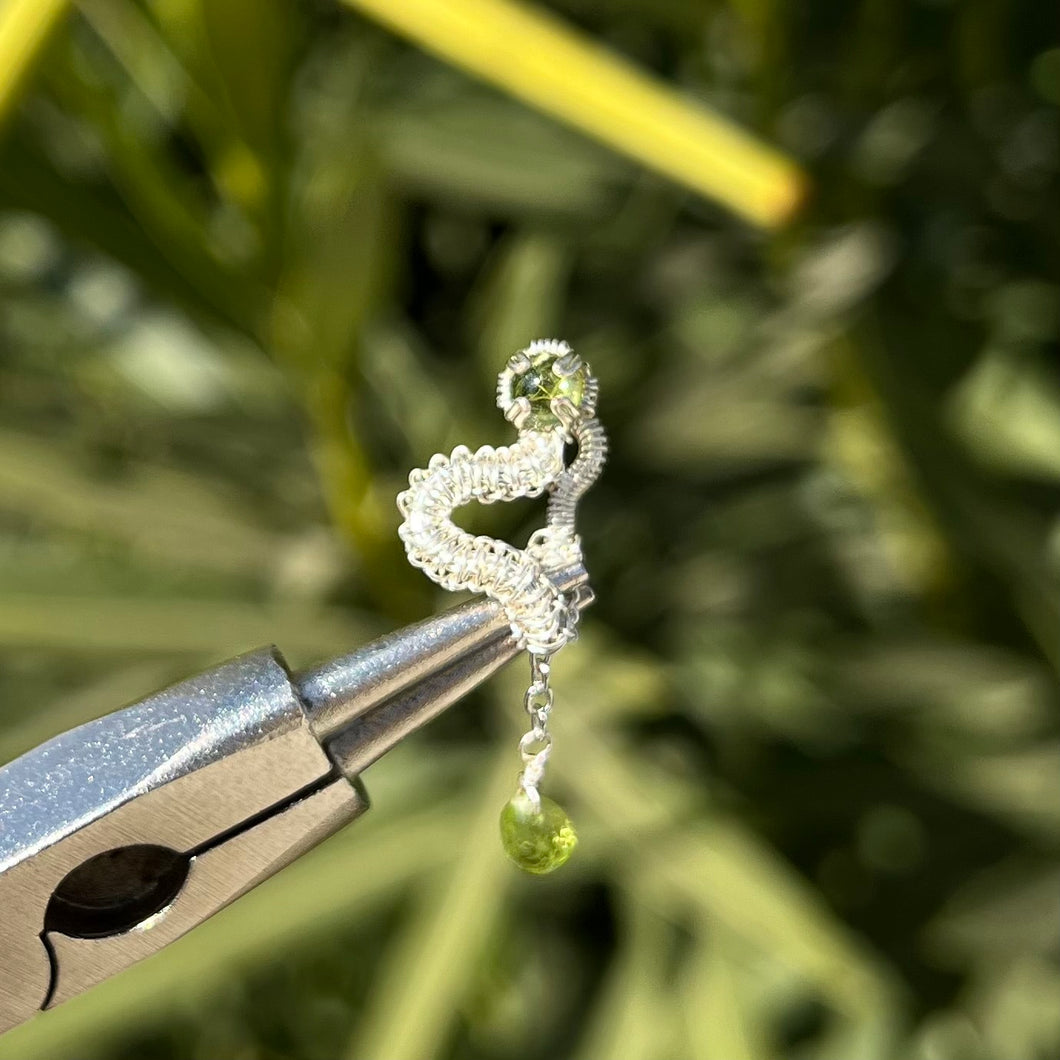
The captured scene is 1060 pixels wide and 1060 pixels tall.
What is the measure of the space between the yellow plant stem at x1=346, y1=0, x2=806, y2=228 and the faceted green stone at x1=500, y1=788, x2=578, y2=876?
0.16m

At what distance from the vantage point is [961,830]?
51cm

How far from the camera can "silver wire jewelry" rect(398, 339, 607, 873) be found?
219 mm

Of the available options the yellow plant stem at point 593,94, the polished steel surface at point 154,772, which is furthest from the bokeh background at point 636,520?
the polished steel surface at point 154,772

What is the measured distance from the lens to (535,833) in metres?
0.25

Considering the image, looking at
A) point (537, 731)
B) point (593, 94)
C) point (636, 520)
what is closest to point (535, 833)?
point (537, 731)

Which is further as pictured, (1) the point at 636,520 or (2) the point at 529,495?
(1) the point at 636,520

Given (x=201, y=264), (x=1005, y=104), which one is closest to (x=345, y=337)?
(x=201, y=264)

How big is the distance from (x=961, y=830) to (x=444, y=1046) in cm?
24

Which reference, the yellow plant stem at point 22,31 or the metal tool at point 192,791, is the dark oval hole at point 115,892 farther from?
the yellow plant stem at point 22,31

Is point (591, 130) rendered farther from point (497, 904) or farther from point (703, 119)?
point (497, 904)

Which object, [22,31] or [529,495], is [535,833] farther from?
[22,31]

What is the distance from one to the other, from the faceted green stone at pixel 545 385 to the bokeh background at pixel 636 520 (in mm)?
170

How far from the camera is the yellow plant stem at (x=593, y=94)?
0.94ft

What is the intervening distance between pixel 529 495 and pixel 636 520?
0.98 ft
